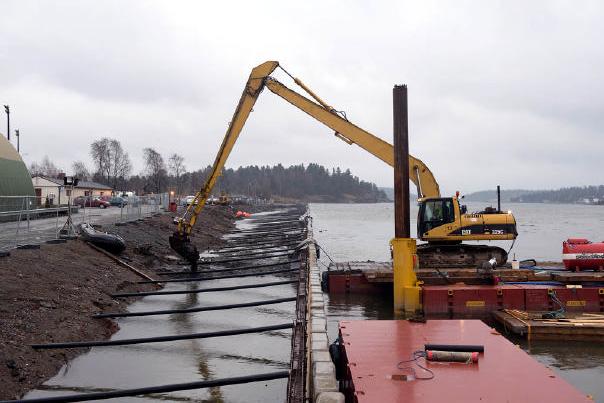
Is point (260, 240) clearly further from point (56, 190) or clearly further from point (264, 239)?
point (56, 190)

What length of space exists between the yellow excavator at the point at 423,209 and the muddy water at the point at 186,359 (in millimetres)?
6363

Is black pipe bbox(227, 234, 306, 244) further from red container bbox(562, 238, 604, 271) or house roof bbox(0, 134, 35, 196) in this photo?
red container bbox(562, 238, 604, 271)

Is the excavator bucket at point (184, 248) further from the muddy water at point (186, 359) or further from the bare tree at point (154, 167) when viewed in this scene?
the bare tree at point (154, 167)

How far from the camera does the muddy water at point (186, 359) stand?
376 inches

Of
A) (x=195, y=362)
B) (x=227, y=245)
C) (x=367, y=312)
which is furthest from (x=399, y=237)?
(x=227, y=245)

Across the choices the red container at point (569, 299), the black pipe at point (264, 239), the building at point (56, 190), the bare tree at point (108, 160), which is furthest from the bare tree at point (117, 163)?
the red container at point (569, 299)

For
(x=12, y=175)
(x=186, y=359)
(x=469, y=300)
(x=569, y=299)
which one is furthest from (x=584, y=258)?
(x=12, y=175)

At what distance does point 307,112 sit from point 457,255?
799 cm

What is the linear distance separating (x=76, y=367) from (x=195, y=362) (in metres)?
2.32

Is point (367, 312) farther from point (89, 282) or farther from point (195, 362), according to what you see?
point (89, 282)

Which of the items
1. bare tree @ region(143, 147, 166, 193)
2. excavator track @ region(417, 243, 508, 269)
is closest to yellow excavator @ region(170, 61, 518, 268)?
excavator track @ region(417, 243, 508, 269)

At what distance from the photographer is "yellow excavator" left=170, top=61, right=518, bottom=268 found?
19.2m

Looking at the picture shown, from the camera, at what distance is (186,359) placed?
11.4m

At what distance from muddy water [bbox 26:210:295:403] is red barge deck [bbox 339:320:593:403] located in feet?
8.01
